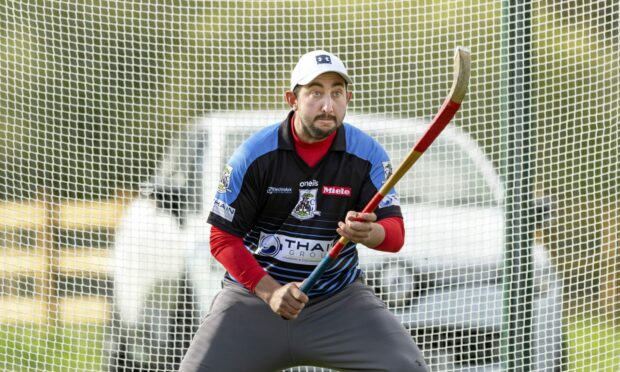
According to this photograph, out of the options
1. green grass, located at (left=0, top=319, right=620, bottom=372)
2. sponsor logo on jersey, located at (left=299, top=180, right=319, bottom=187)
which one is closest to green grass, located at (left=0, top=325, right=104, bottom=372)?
green grass, located at (left=0, top=319, right=620, bottom=372)

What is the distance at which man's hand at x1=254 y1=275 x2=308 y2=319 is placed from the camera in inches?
155

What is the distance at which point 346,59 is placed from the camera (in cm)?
612

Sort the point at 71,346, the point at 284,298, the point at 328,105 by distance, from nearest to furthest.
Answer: the point at 284,298 → the point at 328,105 → the point at 71,346

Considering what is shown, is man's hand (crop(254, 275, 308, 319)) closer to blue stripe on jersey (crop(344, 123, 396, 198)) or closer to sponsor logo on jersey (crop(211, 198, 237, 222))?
sponsor logo on jersey (crop(211, 198, 237, 222))

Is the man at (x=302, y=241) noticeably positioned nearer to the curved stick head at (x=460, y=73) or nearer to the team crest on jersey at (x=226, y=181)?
the team crest on jersey at (x=226, y=181)

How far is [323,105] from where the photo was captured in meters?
4.05

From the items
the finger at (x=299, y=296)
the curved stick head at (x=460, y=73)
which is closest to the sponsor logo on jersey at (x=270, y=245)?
the finger at (x=299, y=296)

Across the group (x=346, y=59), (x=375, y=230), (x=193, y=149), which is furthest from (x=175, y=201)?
(x=375, y=230)

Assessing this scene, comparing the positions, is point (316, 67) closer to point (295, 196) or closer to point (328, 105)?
point (328, 105)

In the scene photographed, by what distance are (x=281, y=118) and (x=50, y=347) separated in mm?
1849

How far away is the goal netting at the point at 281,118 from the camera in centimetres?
565

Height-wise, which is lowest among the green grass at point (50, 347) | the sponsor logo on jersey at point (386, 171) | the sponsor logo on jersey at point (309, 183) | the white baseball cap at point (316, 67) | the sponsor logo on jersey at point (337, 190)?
the green grass at point (50, 347)

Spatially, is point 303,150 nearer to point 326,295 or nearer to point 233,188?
point 233,188

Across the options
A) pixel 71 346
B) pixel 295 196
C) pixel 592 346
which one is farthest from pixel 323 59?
pixel 71 346
